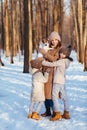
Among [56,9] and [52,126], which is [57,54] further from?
[56,9]

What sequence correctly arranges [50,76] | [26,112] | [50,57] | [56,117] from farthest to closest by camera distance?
[26,112], [50,76], [50,57], [56,117]

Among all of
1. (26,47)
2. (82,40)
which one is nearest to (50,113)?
(26,47)

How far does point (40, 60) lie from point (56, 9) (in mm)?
24489

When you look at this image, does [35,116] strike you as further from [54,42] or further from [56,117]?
[54,42]

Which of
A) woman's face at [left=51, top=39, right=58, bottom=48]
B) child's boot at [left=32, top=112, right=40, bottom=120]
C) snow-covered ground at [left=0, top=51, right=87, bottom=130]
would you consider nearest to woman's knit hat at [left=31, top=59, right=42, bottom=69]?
woman's face at [left=51, top=39, right=58, bottom=48]

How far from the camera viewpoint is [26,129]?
6312 millimetres

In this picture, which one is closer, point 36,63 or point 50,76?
point 36,63

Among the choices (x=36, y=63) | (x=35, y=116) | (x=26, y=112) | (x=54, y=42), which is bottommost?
(x=26, y=112)

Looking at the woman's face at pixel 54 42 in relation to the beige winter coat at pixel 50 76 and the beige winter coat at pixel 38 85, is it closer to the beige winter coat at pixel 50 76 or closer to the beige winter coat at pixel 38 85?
the beige winter coat at pixel 50 76

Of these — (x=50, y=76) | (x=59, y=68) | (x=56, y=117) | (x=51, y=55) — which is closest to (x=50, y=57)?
(x=51, y=55)

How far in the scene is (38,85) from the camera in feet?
Answer: 23.3

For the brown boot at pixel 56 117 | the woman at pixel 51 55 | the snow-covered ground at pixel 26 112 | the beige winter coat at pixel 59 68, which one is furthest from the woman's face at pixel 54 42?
the snow-covered ground at pixel 26 112

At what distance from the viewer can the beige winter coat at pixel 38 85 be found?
706 centimetres

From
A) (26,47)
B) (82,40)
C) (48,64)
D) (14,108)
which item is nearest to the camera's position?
(48,64)
